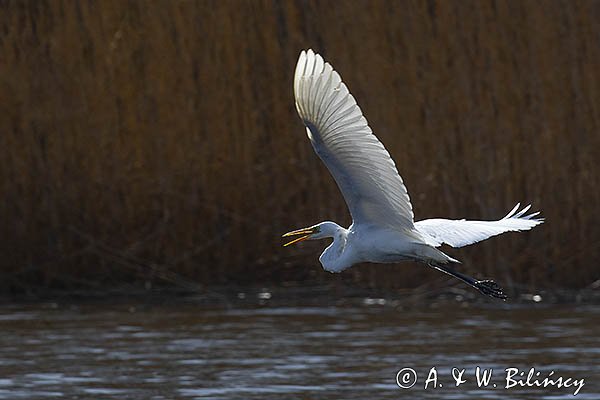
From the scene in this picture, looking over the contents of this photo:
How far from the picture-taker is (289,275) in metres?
11.4

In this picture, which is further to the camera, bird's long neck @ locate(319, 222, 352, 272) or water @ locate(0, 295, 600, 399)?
water @ locate(0, 295, 600, 399)

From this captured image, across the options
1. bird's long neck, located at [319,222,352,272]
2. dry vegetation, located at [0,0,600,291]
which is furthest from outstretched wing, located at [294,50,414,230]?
dry vegetation, located at [0,0,600,291]

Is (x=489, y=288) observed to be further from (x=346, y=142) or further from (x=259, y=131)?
(x=259, y=131)

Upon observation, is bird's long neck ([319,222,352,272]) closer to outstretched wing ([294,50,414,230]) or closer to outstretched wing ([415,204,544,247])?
outstretched wing ([294,50,414,230])

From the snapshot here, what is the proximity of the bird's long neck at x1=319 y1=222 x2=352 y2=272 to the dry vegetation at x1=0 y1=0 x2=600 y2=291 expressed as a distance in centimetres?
335

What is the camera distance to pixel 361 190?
698cm

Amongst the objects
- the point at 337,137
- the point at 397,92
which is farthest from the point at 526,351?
the point at 337,137

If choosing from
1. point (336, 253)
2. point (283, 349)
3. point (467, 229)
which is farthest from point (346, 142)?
point (283, 349)

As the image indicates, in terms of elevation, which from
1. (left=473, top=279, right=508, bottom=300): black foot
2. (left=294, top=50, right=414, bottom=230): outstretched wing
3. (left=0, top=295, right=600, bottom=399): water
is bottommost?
(left=0, top=295, right=600, bottom=399): water

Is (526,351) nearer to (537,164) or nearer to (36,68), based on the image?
(537,164)

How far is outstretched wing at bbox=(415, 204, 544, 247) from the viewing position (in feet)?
23.4

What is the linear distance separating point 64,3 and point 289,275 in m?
2.46

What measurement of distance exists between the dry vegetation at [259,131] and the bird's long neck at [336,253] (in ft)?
11.0

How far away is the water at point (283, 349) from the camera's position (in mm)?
8727
